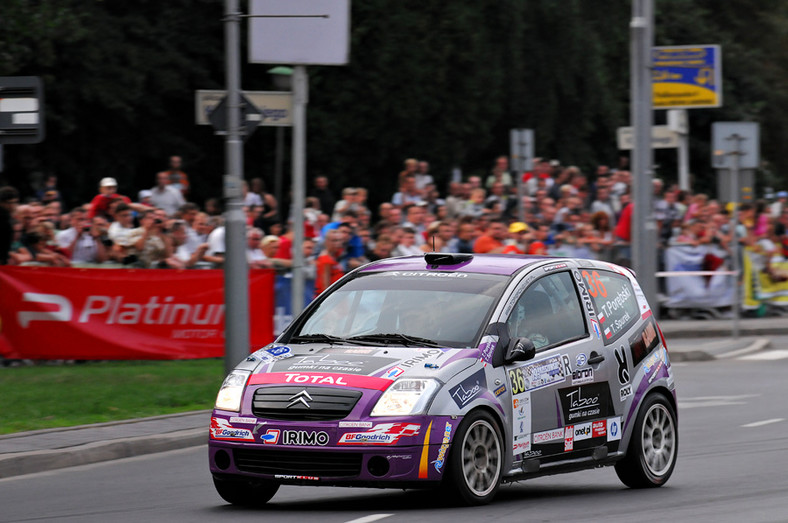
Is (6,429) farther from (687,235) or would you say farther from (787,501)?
(687,235)

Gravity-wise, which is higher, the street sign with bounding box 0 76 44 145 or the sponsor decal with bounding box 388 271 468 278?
the street sign with bounding box 0 76 44 145

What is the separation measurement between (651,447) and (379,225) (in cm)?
1181

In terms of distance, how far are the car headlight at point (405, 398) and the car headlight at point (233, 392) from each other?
35.7 inches

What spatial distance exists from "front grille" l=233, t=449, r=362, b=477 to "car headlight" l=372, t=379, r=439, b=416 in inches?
12.3

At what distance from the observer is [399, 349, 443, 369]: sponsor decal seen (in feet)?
31.3

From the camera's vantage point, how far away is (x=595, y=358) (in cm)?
1075

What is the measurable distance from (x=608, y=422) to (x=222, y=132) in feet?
19.5

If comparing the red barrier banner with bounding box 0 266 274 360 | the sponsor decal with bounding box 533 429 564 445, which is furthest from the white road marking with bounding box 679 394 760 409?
the sponsor decal with bounding box 533 429 564 445

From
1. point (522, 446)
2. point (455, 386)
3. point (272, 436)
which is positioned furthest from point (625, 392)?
point (272, 436)

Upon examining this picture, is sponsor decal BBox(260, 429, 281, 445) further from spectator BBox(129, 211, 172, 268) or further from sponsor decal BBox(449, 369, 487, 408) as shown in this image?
spectator BBox(129, 211, 172, 268)

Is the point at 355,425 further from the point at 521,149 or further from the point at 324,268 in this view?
the point at 521,149

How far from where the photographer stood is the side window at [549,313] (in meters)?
10.4

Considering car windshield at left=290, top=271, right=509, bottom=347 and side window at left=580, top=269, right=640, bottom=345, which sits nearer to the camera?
car windshield at left=290, top=271, right=509, bottom=347

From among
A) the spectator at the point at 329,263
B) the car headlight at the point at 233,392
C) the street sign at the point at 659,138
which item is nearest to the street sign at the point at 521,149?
the street sign at the point at 659,138
